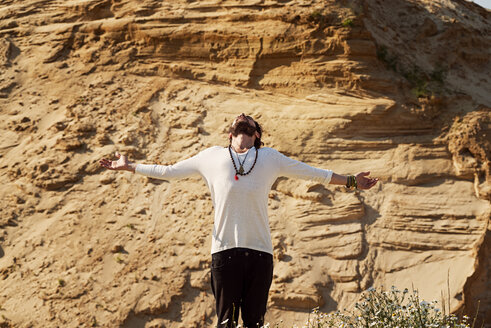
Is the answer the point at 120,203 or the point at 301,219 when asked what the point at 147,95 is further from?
the point at 301,219

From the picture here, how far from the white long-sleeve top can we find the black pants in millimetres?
57

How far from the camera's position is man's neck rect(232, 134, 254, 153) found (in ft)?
13.4

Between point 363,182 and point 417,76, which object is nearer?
point 363,182

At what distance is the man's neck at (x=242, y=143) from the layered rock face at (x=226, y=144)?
379cm

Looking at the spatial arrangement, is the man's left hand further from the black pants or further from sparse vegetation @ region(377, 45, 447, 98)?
sparse vegetation @ region(377, 45, 447, 98)

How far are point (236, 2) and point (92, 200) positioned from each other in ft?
12.1

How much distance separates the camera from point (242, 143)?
4086 millimetres

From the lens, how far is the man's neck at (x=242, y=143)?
13.4 feet

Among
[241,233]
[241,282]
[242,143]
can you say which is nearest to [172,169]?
[242,143]

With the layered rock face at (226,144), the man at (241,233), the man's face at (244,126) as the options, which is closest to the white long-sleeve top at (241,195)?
the man at (241,233)

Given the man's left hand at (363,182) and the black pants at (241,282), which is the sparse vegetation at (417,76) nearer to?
the man's left hand at (363,182)

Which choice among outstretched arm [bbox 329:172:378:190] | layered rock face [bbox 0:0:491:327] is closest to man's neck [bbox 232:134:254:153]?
outstretched arm [bbox 329:172:378:190]

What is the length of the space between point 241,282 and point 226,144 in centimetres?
502

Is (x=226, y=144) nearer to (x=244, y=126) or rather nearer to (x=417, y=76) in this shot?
(x=417, y=76)
